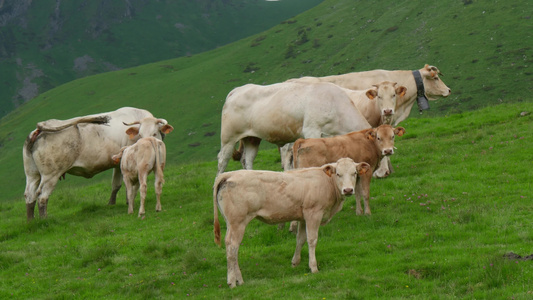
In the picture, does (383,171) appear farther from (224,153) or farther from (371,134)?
(224,153)

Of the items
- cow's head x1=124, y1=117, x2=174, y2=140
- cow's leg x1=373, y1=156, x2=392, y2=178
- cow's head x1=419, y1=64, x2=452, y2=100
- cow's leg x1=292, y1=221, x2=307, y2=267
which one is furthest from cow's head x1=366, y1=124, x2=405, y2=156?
cow's head x1=124, y1=117, x2=174, y2=140

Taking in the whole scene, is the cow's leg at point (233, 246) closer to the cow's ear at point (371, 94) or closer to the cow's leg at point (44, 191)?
the cow's ear at point (371, 94)

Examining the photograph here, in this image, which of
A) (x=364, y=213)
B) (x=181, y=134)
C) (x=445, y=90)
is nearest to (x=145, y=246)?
(x=364, y=213)

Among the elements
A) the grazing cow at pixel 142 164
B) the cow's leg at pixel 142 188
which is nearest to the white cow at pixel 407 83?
the grazing cow at pixel 142 164

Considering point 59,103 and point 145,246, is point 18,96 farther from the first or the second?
point 145,246

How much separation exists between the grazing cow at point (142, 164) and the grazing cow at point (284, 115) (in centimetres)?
190

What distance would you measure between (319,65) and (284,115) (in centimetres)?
8541

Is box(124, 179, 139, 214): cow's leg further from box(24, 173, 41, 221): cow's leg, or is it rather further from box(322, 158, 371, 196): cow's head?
box(322, 158, 371, 196): cow's head

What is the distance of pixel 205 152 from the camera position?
80.9m

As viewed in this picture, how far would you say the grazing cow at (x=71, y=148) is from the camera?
1703 cm

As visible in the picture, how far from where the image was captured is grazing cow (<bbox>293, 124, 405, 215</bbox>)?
12.8m

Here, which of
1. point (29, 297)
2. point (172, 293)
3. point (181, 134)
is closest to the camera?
point (172, 293)

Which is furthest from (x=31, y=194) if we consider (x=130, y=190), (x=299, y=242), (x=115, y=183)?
(x=299, y=242)

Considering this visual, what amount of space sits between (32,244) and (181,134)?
77630mm
